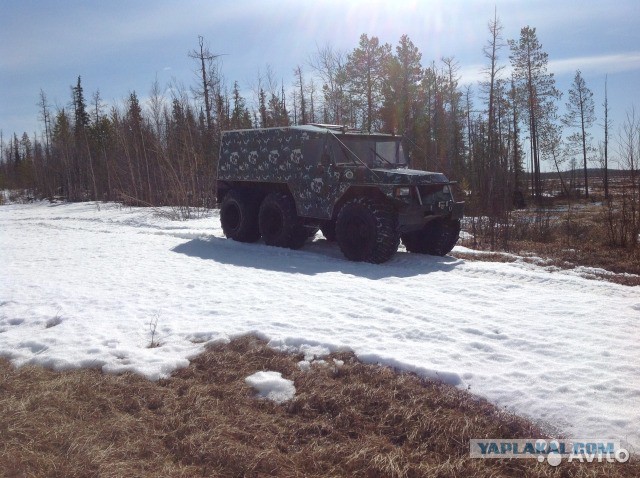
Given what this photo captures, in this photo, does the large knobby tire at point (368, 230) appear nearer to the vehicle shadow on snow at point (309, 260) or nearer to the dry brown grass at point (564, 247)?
the vehicle shadow on snow at point (309, 260)

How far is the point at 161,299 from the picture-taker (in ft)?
23.3

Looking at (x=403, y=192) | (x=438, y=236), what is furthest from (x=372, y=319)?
(x=438, y=236)

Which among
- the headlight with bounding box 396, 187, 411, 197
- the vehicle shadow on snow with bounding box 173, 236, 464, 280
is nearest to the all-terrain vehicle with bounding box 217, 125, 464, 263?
the headlight with bounding box 396, 187, 411, 197

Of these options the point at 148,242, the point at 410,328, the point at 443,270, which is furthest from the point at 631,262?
the point at 148,242

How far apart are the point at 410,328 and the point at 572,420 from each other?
2.10m

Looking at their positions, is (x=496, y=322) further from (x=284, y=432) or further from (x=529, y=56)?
(x=529, y=56)

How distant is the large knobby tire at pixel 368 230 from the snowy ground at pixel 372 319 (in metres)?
0.34

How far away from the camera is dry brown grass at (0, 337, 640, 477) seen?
3309 millimetres

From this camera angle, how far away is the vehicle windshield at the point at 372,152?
10148 mm

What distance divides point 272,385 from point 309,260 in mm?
5540

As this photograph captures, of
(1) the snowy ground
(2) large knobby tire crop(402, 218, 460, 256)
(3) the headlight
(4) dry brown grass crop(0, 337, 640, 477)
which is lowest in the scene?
(4) dry brown grass crop(0, 337, 640, 477)

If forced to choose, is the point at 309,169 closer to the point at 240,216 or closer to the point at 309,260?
the point at 309,260

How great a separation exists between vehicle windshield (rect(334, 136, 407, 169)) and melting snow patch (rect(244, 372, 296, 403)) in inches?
242

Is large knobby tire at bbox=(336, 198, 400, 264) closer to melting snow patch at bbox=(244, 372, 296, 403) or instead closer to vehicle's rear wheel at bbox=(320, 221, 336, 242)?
vehicle's rear wheel at bbox=(320, 221, 336, 242)
